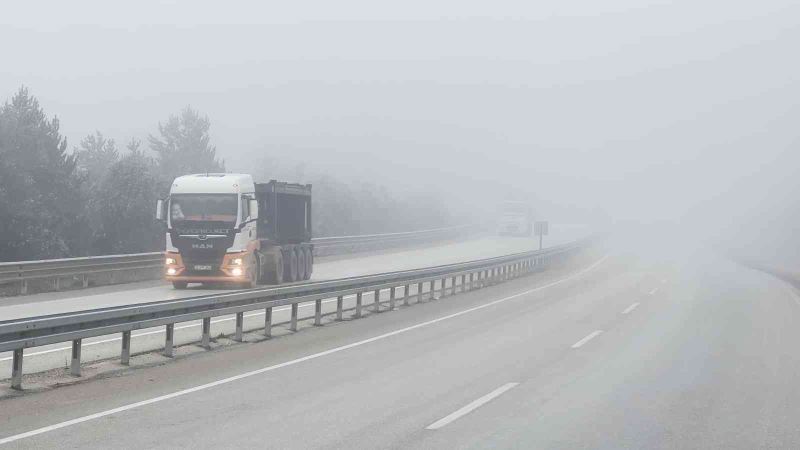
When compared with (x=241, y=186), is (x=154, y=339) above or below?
below

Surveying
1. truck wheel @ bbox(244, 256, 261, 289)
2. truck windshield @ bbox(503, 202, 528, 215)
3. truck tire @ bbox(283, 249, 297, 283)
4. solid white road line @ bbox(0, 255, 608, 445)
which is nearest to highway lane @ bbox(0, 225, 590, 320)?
truck wheel @ bbox(244, 256, 261, 289)

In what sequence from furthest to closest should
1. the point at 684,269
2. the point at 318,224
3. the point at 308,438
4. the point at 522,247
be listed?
the point at 318,224 → the point at 522,247 → the point at 684,269 → the point at 308,438

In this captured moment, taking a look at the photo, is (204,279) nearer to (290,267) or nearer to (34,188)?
(290,267)

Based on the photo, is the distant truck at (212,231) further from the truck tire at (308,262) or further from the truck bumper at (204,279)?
the truck tire at (308,262)

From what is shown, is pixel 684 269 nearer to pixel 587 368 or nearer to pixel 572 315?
pixel 572 315


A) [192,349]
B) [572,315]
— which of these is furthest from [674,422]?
[572,315]

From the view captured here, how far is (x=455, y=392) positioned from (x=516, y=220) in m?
65.4

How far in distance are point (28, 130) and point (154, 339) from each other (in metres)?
37.7

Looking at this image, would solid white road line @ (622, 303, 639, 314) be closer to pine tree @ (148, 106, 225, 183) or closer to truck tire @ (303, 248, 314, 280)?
truck tire @ (303, 248, 314, 280)

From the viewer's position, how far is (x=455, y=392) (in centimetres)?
1039

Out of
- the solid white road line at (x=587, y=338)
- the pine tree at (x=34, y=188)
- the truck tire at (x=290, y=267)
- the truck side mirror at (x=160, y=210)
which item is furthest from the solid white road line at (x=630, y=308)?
the pine tree at (x=34, y=188)

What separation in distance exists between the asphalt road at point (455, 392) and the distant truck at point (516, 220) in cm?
5551

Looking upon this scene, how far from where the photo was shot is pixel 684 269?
44.8 metres

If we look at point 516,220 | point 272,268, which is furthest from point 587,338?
point 516,220
